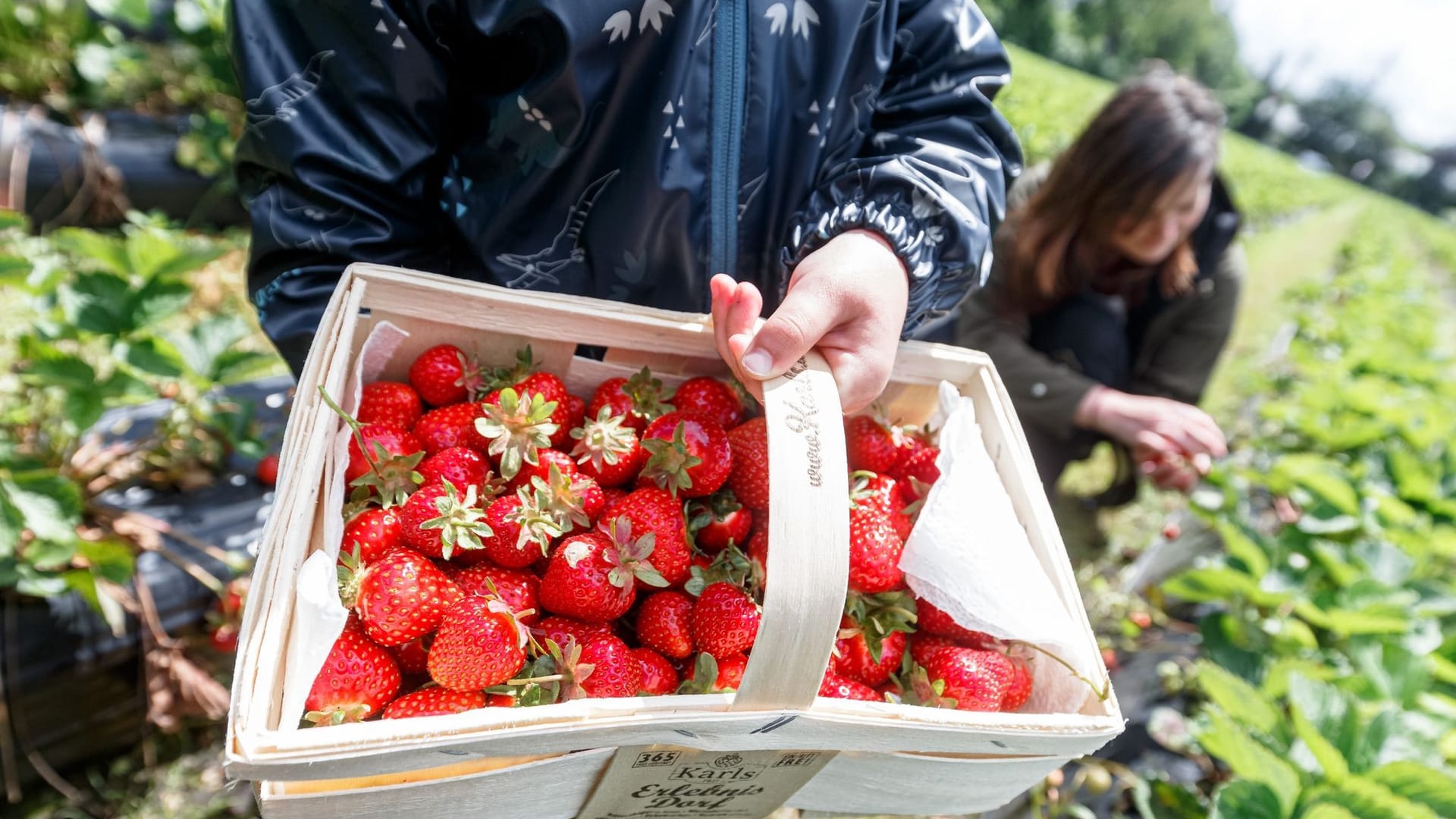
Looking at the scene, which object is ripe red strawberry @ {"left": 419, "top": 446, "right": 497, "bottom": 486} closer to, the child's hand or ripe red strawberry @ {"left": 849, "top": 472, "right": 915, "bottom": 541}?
the child's hand

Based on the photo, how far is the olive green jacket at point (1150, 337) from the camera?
1.96 meters

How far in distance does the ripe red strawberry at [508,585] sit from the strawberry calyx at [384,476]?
0.09 meters

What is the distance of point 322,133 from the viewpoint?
798mm

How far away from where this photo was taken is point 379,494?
0.72 metres

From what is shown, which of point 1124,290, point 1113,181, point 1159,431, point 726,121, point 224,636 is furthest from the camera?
point 1124,290

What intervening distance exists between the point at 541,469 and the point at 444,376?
0.16m

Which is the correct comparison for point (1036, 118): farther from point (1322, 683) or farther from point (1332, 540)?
point (1322, 683)

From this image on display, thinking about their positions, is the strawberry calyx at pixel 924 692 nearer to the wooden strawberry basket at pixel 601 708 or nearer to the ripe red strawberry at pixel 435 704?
the wooden strawberry basket at pixel 601 708

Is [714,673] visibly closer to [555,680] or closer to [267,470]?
[555,680]

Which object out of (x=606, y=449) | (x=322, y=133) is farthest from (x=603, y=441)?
(x=322, y=133)

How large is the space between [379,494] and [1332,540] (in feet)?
6.59

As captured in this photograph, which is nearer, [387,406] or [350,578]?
[350,578]

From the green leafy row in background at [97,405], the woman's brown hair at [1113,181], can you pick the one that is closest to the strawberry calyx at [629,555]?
the green leafy row in background at [97,405]

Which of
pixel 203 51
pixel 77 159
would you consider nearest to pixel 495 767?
pixel 203 51
